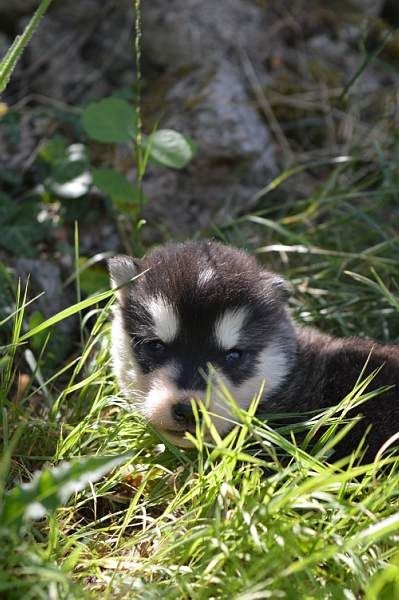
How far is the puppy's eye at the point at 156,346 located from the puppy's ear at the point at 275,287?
25.5 inches

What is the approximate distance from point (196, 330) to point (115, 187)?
180cm

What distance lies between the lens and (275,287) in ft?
14.0

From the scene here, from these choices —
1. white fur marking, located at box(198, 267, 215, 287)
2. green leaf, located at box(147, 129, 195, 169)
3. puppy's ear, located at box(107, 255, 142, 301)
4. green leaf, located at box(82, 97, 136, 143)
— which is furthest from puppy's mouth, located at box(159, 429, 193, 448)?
green leaf, located at box(82, 97, 136, 143)

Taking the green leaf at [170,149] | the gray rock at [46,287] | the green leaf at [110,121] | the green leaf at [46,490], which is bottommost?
the gray rock at [46,287]

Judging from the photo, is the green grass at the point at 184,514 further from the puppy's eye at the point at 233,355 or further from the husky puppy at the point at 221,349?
the puppy's eye at the point at 233,355

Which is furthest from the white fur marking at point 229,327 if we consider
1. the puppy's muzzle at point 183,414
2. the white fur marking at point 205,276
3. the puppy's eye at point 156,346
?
the puppy's muzzle at point 183,414

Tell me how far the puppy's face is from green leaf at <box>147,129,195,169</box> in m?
1.01

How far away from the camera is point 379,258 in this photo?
5.11 metres

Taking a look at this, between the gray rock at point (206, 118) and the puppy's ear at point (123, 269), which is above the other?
the puppy's ear at point (123, 269)

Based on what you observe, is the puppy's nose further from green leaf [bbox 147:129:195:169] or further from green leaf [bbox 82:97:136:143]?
green leaf [bbox 82:97:136:143]

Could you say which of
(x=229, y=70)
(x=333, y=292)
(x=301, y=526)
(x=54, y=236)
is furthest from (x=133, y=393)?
(x=229, y=70)

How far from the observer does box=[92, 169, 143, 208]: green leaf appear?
5309 millimetres

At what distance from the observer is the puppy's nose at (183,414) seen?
11.5 ft

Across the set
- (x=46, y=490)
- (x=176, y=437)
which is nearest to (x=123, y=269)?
(x=176, y=437)
